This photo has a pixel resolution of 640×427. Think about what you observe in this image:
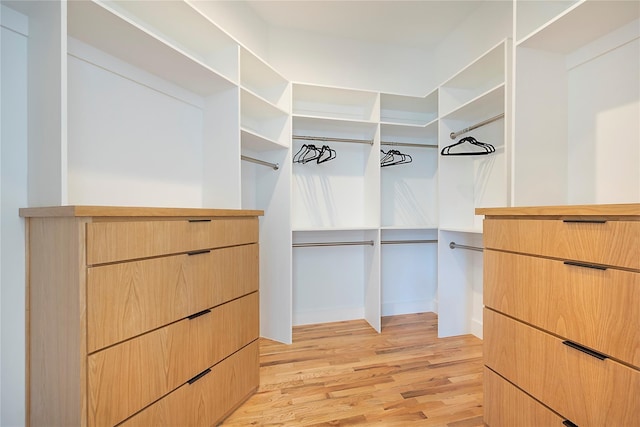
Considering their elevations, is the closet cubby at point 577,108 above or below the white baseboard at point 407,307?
above

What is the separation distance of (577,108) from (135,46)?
2.15 metres

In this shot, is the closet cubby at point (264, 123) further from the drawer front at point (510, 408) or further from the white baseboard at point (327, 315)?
the drawer front at point (510, 408)

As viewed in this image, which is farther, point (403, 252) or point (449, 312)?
point (403, 252)

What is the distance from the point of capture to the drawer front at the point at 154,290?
0.88 m

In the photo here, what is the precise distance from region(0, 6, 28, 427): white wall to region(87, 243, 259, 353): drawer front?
0.42 m

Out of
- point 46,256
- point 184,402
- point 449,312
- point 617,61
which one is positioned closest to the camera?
point 46,256

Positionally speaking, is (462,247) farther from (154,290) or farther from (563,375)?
(154,290)

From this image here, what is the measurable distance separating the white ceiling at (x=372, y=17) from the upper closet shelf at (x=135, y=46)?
3.44ft

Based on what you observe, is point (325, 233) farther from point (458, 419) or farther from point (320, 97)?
point (458, 419)

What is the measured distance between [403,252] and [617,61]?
191cm

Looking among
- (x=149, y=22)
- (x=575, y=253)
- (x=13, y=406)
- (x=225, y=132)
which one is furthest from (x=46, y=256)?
(x=575, y=253)

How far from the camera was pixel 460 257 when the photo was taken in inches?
93.3

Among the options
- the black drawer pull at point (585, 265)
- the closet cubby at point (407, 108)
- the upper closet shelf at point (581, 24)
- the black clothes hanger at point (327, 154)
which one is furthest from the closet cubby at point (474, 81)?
the black drawer pull at point (585, 265)

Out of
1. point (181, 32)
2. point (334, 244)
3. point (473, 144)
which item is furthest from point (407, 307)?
point (181, 32)
